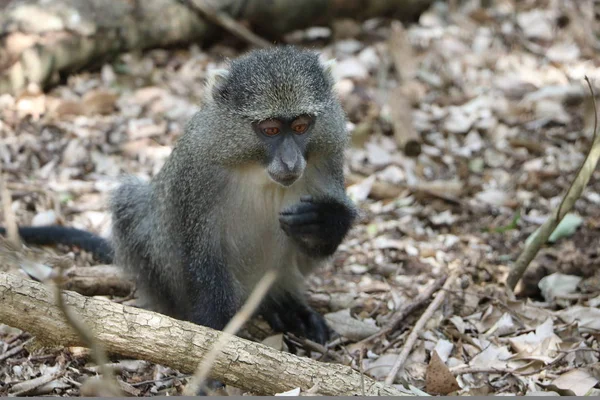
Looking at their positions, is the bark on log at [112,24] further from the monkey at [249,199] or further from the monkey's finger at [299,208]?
the monkey's finger at [299,208]

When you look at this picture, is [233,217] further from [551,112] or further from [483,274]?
[551,112]

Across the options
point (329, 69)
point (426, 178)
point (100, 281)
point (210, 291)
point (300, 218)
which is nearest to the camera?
point (300, 218)

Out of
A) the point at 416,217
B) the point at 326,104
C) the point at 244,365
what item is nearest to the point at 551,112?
the point at 416,217

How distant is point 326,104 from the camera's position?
4953mm

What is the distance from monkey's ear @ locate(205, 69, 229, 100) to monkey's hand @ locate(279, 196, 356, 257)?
90 centimetres

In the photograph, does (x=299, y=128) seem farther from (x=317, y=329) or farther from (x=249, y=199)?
(x=317, y=329)

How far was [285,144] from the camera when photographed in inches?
184

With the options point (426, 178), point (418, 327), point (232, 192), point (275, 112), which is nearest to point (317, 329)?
point (418, 327)

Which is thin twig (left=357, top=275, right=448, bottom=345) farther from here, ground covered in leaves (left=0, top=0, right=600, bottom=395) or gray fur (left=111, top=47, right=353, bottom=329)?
gray fur (left=111, top=47, right=353, bottom=329)

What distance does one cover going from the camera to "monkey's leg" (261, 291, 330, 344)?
18.8 feet

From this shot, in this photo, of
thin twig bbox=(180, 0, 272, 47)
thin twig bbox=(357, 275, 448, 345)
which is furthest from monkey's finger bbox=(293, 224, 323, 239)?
thin twig bbox=(180, 0, 272, 47)

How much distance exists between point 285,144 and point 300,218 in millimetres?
550

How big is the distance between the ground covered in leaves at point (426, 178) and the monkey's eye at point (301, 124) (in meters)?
0.95

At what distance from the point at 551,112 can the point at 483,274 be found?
3.37m
